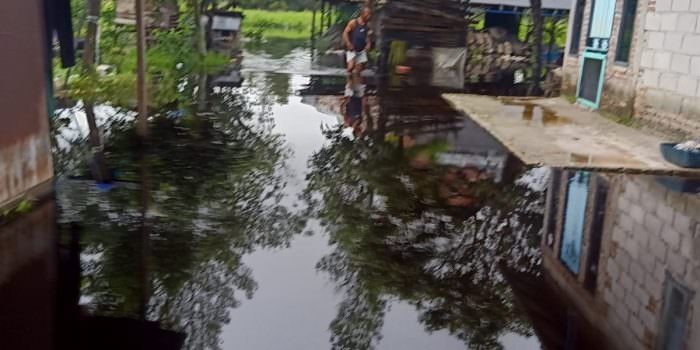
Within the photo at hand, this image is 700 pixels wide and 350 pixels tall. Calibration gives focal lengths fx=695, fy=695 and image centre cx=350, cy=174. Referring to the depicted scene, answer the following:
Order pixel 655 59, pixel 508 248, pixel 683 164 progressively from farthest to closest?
pixel 655 59 < pixel 683 164 < pixel 508 248

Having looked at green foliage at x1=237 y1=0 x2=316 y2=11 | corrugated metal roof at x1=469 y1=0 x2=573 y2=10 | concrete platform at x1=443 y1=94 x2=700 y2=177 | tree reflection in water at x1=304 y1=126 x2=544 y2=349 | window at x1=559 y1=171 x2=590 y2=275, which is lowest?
tree reflection in water at x1=304 y1=126 x2=544 y2=349

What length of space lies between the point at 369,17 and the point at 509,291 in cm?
1810

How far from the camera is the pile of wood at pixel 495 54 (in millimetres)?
24456

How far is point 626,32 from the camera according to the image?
1347 centimetres

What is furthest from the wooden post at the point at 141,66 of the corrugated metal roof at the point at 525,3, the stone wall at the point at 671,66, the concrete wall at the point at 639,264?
the corrugated metal roof at the point at 525,3

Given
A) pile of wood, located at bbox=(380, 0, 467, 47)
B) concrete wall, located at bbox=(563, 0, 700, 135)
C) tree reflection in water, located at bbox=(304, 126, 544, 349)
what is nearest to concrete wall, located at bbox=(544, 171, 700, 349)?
tree reflection in water, located at bbox=(304, 126, 544, 349)

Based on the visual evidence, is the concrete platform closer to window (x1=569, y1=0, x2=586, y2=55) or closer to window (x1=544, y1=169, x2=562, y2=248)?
window (x1=544, y1=169, x2=562, y2=248)

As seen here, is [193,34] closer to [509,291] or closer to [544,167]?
[544,167]

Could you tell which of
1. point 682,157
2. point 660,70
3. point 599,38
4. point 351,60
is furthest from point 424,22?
point 682,157

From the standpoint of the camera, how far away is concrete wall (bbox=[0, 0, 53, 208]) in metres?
6.36

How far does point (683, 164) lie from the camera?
8.98 meters

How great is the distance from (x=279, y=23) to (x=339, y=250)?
36.7 m

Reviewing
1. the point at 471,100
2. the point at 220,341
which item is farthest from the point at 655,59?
the point at 220,341

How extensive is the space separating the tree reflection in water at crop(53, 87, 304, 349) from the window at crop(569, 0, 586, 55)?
8988 mm
